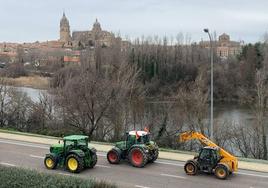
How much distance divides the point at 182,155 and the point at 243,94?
4400 cm

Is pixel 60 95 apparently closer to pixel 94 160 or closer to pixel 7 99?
pixel 7 99

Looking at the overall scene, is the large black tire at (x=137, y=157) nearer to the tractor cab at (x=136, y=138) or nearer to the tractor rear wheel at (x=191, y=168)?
the tractor cab at (x=136, y=138)

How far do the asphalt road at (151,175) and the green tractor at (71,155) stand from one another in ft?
1.02

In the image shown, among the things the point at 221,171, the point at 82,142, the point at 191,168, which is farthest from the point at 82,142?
the point at 221,171

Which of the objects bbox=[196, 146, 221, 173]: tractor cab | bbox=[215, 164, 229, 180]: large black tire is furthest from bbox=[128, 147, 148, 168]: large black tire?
bbox=[215, 164, 229, 180]: large black tire

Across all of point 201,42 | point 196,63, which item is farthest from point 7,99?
point 201,42

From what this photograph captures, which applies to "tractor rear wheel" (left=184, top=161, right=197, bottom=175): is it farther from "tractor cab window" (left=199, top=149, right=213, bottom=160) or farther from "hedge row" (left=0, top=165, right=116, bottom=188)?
"hedge row" (left=0, top=165, right=116, bottom=188)

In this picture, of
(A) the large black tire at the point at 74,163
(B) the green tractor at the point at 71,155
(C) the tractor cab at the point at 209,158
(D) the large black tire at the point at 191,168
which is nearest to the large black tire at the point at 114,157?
(B) the green tractor at the point at 71,155

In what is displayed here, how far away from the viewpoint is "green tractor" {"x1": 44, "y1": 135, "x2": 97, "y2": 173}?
17797mm

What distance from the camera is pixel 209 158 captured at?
17.1 m

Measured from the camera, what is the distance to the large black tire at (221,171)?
16.7 m

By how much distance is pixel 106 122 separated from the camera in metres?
34.2

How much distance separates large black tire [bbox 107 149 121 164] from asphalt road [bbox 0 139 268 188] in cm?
24

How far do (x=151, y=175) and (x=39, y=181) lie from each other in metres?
6.05
